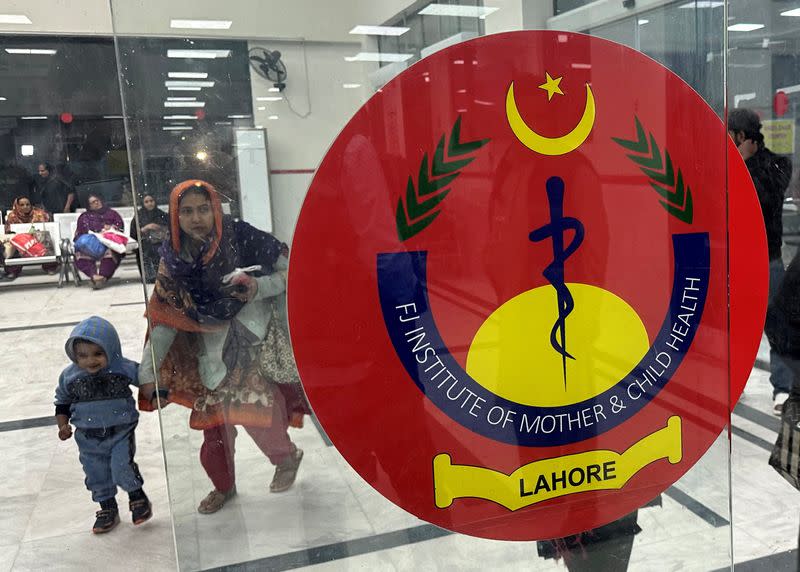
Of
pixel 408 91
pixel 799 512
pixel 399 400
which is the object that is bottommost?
pixel 799 512

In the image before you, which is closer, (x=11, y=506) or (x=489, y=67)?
(x=489, y=67)

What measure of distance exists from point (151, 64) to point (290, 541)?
3.25ft

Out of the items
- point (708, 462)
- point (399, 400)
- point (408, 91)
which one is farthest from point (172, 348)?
point (708, 462)

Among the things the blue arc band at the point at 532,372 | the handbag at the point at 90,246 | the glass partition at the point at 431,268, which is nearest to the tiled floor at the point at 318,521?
the glass partition at the point at 431,268

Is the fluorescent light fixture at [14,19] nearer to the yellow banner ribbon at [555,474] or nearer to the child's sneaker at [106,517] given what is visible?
the yellow banner ribbon at [555,474]

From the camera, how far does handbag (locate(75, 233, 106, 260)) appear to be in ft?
7.12

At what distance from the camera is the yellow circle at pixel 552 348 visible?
1538 mm

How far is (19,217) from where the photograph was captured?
2.09 metres

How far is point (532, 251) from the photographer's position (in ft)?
5.04

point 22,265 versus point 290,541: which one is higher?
point 22,265

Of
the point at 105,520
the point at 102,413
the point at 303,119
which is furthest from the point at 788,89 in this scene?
the point at 105,520

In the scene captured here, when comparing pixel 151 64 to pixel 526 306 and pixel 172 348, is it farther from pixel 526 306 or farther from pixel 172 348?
pixel 526 306

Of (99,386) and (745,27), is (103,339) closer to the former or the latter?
(99,386)

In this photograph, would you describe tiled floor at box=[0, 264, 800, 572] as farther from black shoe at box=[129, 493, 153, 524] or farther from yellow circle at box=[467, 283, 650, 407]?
yellow circle at box=[467, 283, 650, 407]
